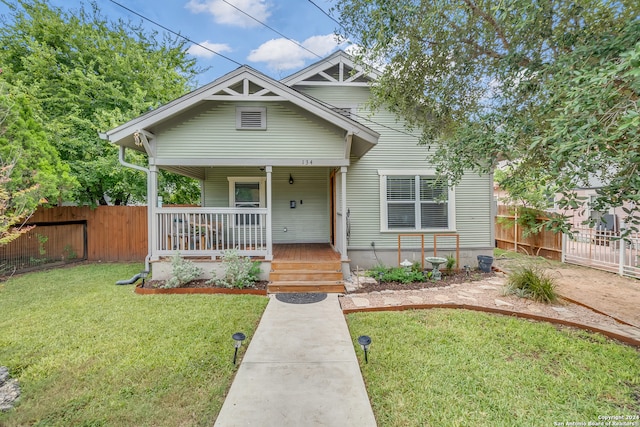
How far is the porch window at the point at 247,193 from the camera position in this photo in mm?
9352

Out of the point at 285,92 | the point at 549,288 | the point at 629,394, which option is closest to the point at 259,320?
the point at 629,394

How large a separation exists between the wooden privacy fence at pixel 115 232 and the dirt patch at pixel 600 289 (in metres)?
11.6

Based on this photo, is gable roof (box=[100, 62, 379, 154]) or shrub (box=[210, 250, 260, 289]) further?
gable roof (box=[100, 62, 379, 154])

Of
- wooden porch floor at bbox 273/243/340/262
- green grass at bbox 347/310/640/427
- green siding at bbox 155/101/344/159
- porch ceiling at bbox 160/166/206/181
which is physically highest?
green siding at bbox 155/101/344/159

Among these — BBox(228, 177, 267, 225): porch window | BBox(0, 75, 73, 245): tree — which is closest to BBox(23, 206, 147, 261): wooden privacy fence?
BBox(0, 75, 73, 245): tree

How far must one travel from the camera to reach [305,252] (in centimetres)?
799

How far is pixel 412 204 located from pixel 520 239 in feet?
20.0

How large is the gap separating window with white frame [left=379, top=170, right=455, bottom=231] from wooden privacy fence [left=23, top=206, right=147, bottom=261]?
8453mm

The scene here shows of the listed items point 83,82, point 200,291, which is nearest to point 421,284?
point 200,291

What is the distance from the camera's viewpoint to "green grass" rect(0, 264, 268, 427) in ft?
8.71

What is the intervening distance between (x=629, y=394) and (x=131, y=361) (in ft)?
18.2

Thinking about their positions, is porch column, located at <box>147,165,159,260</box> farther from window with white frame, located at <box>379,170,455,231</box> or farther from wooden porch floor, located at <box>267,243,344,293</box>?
window with white frame, located at <box>379,170,455,231</box>

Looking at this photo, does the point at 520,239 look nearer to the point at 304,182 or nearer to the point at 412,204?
the point at 412,204

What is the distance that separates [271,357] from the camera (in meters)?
3.57
